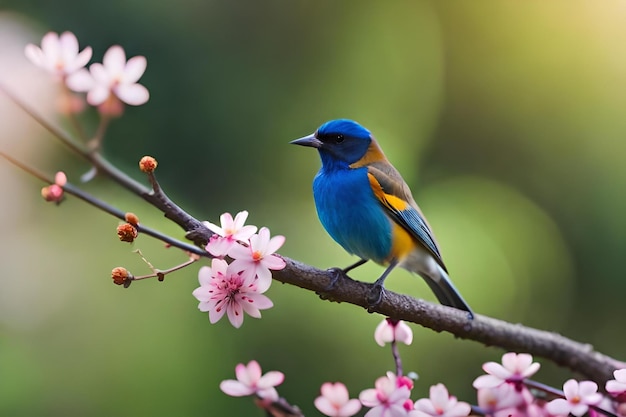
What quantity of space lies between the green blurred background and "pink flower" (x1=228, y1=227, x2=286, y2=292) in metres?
0.79

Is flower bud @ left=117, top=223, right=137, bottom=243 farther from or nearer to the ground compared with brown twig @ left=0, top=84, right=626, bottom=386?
nearer to the ground

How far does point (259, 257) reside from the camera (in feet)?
2.19

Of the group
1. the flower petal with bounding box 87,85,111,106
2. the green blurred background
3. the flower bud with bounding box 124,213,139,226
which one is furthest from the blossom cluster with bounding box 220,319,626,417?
the green blurred background

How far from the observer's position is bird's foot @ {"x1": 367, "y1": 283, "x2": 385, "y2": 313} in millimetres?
841

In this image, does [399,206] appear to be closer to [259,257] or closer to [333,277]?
[333,277]

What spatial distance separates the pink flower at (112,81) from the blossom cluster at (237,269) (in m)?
0.16

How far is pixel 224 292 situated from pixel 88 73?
0.27 meters

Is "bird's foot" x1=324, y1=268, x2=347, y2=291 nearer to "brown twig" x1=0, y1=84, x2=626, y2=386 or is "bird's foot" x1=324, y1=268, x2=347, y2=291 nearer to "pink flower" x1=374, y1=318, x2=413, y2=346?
"brown twig" x1=0, y1=84, x2=626, y2=386

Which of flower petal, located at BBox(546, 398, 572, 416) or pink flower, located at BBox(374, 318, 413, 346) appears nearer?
flower petal, located at BBox(546, 398, 572, 416)

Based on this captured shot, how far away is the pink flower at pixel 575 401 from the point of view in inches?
27.8

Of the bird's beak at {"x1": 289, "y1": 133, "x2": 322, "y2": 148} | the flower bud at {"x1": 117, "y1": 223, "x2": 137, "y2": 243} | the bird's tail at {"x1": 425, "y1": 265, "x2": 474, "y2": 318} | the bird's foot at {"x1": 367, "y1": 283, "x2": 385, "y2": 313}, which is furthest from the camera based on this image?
the bird's tail at {"x1": 425, "y1": 265, "x2": 474, "y2": 318}

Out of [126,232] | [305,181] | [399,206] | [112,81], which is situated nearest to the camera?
[126,232]

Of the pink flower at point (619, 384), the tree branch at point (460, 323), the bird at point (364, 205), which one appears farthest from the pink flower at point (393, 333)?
the pink flower at point (619, 384)

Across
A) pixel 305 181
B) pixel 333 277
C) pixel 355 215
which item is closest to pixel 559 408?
pixel 333 277
